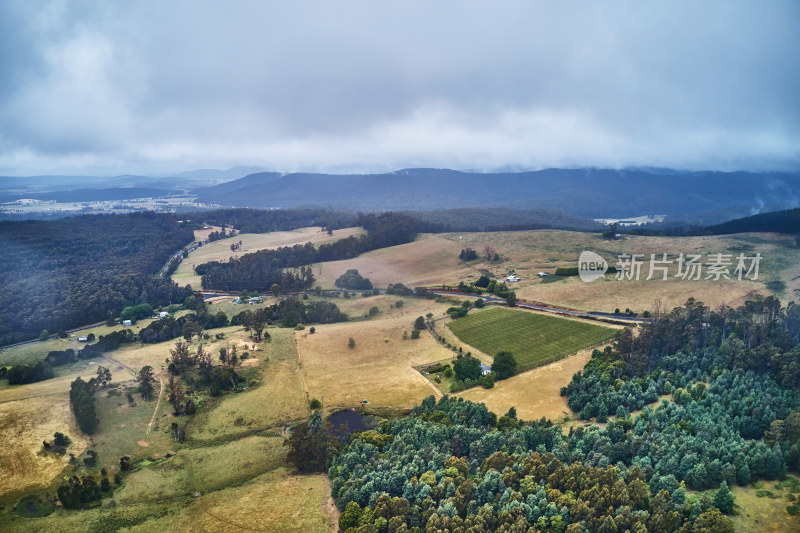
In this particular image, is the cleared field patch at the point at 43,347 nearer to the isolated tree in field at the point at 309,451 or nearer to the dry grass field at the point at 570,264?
the dry grass field at the point at 570,264

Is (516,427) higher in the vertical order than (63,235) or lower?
lower

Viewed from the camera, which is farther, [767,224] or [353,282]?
[767,224]

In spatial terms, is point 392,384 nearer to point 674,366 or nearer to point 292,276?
point 674,366

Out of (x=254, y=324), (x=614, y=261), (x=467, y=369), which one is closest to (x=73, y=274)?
(x=254, y=324)

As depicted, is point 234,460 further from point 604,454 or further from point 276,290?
point 276,290

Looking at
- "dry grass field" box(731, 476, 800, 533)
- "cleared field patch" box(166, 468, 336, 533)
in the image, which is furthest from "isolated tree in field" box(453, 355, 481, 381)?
"dry grass field" box(731, 476, 800, 533)

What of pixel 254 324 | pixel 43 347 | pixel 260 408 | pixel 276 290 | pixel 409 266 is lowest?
pixel 43 347

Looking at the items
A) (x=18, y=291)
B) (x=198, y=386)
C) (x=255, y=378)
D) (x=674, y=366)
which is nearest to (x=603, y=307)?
(x=674, y=366)
